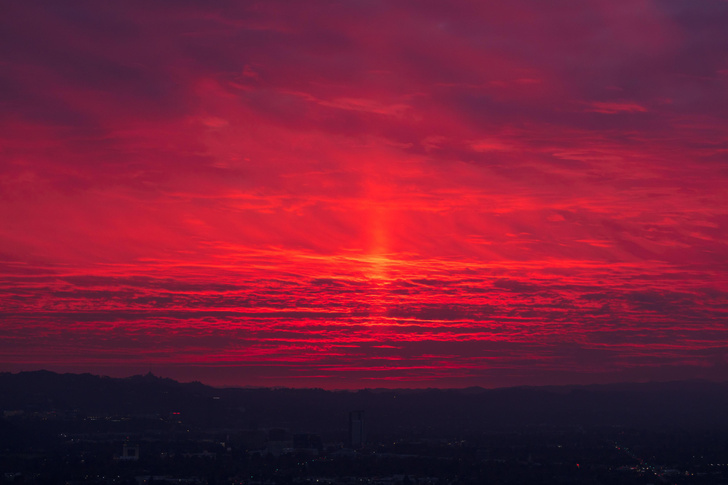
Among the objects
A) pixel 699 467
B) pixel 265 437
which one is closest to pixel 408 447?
pixel 265 437

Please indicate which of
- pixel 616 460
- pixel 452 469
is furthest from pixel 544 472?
pixel 616 460

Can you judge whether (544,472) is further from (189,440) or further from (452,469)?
(189,440)

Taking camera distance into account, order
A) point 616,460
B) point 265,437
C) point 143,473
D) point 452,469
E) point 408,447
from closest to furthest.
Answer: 1. point 143,473
2. point 452,469
3. point 616,460
4. point 408,447
5. point 265,437

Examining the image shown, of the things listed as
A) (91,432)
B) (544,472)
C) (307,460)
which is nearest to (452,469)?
(544,472)

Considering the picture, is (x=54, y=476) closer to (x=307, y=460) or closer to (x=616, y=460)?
(x=307, y=460)

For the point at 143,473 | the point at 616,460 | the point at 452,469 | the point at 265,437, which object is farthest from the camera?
the point at 265,437

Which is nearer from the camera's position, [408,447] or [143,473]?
[143,473]

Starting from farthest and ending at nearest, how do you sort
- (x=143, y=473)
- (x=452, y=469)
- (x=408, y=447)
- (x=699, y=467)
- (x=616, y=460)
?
(x=408, y=447) → (x=616, y=460) → (x=699, y=467) → (x=452, y=469) → (x=143, y=473)

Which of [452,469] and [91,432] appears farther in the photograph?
[91,432]

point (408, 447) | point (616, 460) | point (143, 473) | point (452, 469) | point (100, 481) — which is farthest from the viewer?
point (408, 447)
